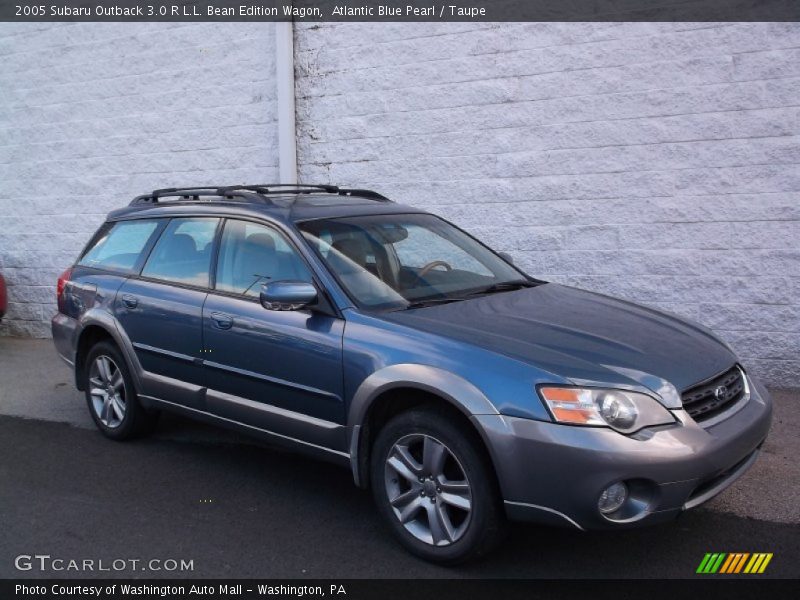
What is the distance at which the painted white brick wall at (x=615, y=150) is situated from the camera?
21.0 feet

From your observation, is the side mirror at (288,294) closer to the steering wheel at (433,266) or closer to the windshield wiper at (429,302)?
the windshield wiper at (429,302)

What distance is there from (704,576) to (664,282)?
137 inches

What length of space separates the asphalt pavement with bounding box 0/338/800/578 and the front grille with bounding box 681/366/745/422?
2.29 feet

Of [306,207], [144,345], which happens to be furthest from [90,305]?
[306,207]

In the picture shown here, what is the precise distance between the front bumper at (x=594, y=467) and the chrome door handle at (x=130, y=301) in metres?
2.79

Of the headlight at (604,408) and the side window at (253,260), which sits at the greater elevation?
the side window at (253,260)

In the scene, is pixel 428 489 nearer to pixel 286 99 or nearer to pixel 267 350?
pixel 267 350

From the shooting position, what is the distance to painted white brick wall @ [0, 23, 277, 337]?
28.7 ft

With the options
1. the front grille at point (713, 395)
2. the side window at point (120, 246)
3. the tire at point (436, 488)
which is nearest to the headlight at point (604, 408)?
the front grille at point (713, 395)

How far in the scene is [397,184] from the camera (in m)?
7.86

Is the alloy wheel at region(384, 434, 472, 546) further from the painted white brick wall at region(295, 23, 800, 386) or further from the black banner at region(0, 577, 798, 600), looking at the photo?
the painted white brick wall at region(295, 23, 800, 386)

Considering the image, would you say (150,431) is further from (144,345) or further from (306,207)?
(306,207)

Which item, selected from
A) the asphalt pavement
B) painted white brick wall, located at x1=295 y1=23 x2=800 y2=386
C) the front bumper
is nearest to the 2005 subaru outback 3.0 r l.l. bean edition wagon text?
the front bumper

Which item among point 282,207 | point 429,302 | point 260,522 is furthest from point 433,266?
point 260,522
